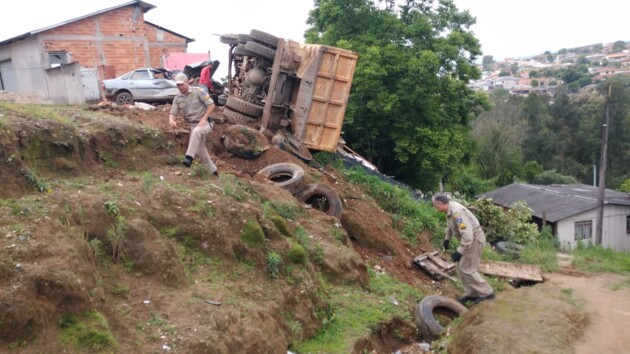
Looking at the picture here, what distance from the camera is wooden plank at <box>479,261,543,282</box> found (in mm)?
10734

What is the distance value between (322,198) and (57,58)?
20.4 meters

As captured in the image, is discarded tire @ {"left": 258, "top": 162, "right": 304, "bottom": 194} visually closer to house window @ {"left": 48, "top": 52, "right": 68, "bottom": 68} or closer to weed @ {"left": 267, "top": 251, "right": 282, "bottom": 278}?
weed @ {"left": 267, "top": 251, "right": 282, "bottom": 278}

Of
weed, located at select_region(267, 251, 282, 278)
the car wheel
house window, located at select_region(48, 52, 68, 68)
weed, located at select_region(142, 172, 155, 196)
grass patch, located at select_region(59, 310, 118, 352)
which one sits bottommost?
grass patch, located at select_region(59, 310, 118, 352)

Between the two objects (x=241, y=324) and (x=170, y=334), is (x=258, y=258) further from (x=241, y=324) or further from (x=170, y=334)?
(x=170, y=334)

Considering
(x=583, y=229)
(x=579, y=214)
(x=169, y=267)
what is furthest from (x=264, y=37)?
(x=583, y=229)

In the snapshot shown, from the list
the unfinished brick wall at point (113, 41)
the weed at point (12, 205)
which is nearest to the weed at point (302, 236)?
the weed at point (12, 205)

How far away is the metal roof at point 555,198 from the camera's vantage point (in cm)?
2569

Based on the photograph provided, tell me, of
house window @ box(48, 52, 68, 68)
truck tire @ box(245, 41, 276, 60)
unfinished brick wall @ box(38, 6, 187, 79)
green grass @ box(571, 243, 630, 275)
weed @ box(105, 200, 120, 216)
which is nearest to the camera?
weed @ box(105, 200, 120, 216)

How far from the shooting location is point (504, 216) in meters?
16.5

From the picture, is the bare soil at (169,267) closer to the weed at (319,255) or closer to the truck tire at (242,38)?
the weed at (319,255)

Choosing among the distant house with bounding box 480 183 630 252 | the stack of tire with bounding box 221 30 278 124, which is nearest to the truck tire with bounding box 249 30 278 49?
the stack of tire with bounding box 221 30 278 124

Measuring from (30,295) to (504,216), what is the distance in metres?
14.5

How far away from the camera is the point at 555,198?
28.1m

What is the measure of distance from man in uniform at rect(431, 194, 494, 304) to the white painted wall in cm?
1886
